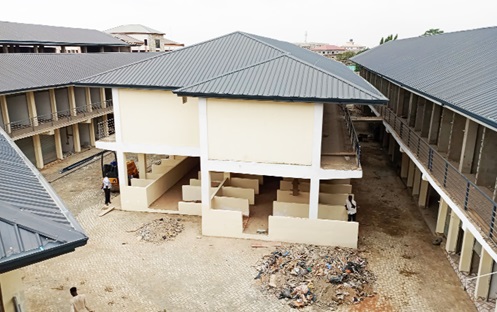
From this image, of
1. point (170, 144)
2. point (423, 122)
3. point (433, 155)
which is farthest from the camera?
point (423, 122)

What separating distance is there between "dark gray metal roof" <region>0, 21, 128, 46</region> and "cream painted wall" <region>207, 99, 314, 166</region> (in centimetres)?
2729

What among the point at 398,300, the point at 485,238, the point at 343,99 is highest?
the point at 343,99

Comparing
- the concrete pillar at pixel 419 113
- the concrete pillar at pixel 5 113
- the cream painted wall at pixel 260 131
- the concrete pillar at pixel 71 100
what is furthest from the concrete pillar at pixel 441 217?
the concrete pillar at pixel 71 100

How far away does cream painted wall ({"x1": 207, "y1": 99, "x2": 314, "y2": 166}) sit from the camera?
15.3 meters

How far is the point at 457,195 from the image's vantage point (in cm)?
1302

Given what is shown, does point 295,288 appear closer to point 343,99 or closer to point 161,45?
point 343,99

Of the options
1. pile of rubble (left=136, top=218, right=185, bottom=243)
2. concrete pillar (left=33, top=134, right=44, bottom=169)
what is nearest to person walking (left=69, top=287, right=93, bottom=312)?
pile of rubble (left=136, top=218, right=185, bottom=243)

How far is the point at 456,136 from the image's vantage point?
1584 centimetres

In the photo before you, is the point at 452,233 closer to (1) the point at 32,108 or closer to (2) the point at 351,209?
(2) the point at 351,209

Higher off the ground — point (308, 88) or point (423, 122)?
point (308, 88)

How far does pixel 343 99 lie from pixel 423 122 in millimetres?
7311

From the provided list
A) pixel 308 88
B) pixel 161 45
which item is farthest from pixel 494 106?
pixel 161 45

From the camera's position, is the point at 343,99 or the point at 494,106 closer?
the point at 494,106

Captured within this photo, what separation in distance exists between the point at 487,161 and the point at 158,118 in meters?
12.9
